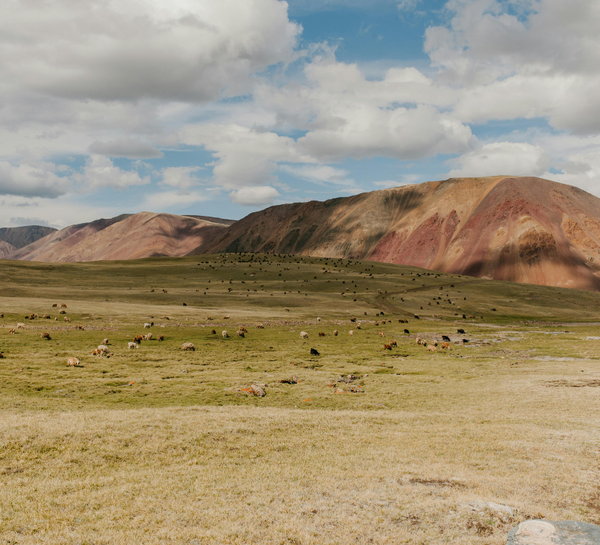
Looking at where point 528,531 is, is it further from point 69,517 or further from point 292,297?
point 292,297

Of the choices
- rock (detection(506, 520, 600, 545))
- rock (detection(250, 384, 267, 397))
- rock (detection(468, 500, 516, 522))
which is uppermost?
rock (detection(506, 520, 600, 545))

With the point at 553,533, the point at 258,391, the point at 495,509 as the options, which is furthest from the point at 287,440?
the point at 553,533

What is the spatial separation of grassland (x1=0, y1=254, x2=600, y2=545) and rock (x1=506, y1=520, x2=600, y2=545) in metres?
0.37

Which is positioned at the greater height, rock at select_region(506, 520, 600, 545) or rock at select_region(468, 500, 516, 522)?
rock at select_region(506, 520, 600, 545)

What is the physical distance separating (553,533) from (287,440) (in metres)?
7.04

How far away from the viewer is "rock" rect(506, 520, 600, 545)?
7273 mm

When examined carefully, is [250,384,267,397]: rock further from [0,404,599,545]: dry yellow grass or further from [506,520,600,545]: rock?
[506,520,600,545]: rock

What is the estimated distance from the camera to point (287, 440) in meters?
12.8

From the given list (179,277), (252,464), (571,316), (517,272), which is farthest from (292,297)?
(517,272)

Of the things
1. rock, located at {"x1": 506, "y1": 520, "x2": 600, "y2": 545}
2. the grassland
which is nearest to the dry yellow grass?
the grassland

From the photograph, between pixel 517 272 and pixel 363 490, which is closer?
pixel 363 490

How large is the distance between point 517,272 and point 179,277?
122 meters

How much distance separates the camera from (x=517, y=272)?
532ft

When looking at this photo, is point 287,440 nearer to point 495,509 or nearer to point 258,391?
point 495,509
